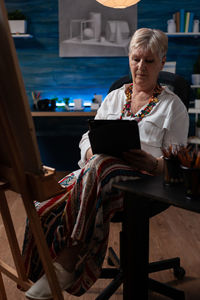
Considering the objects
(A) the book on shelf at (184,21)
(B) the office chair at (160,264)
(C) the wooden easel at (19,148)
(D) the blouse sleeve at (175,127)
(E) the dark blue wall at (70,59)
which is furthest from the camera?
(E) the dark blue wall at (70,59)

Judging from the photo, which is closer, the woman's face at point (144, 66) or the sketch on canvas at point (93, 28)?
the woman's face at point (144, 66)

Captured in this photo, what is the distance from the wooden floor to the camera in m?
1.66

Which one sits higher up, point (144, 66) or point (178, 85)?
point (144, 66)

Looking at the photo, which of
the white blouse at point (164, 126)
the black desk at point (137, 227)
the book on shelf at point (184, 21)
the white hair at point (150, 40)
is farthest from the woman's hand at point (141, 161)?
the book on shelf at point (184, 21)

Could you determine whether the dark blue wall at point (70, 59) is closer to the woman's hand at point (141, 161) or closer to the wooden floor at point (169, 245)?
the wooden floor at point (169, 245)

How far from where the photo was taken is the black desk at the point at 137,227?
1.03 m

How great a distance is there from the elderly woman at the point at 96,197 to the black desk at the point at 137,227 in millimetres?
94

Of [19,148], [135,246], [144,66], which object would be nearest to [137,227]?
[135,246]

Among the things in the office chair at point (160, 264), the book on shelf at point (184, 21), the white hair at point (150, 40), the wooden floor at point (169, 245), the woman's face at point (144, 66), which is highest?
the book on shelf at point (184, 21)

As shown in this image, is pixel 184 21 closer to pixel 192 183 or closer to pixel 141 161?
pixel 141 161

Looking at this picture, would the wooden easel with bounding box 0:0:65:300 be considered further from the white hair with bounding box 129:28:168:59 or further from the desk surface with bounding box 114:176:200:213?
the white hair with bounding box 129:28:168:59

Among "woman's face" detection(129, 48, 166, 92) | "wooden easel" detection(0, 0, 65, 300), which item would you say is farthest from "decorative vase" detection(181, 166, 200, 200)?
"woman's face" detection(129, 48, 166, 92)

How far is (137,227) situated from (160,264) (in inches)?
24.1

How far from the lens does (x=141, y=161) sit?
4.24 feet
